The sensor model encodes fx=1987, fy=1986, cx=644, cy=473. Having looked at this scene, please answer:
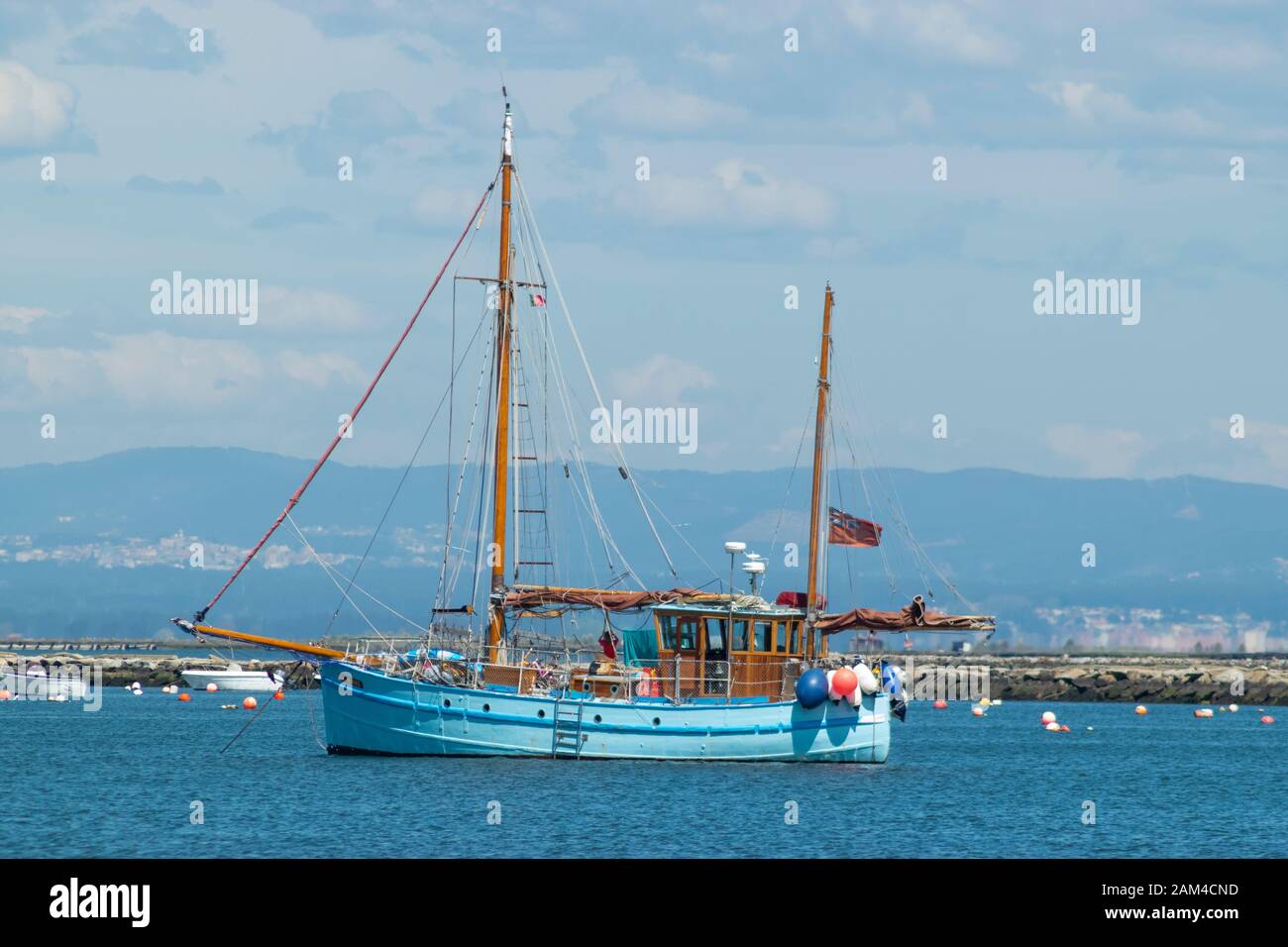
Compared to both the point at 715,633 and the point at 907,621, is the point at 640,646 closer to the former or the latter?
the point at 715,633

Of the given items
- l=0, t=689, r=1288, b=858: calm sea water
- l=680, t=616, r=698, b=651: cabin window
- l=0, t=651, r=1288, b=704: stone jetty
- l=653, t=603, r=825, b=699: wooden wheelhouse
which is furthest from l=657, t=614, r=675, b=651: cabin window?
l=0, t=651, r=1288, b=704: stone jetty

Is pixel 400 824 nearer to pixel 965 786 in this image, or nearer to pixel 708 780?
pixel 708 780

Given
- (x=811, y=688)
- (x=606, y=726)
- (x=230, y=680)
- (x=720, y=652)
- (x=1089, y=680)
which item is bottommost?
(x=230, y=680)

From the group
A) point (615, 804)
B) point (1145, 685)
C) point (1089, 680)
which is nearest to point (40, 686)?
point (1089, 680)

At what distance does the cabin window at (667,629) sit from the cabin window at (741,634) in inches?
65.8

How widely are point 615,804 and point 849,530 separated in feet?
48.2

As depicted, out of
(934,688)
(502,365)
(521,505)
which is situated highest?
(502,365)

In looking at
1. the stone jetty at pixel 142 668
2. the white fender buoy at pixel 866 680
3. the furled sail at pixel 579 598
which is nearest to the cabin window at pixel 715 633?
the furled sail at pixel 579 598

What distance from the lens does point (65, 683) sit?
4670 inches

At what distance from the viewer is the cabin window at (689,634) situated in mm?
52625

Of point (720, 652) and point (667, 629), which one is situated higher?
point (667, 629)

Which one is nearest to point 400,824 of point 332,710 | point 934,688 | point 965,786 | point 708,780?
point 708,780

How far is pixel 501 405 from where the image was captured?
55.9 m
